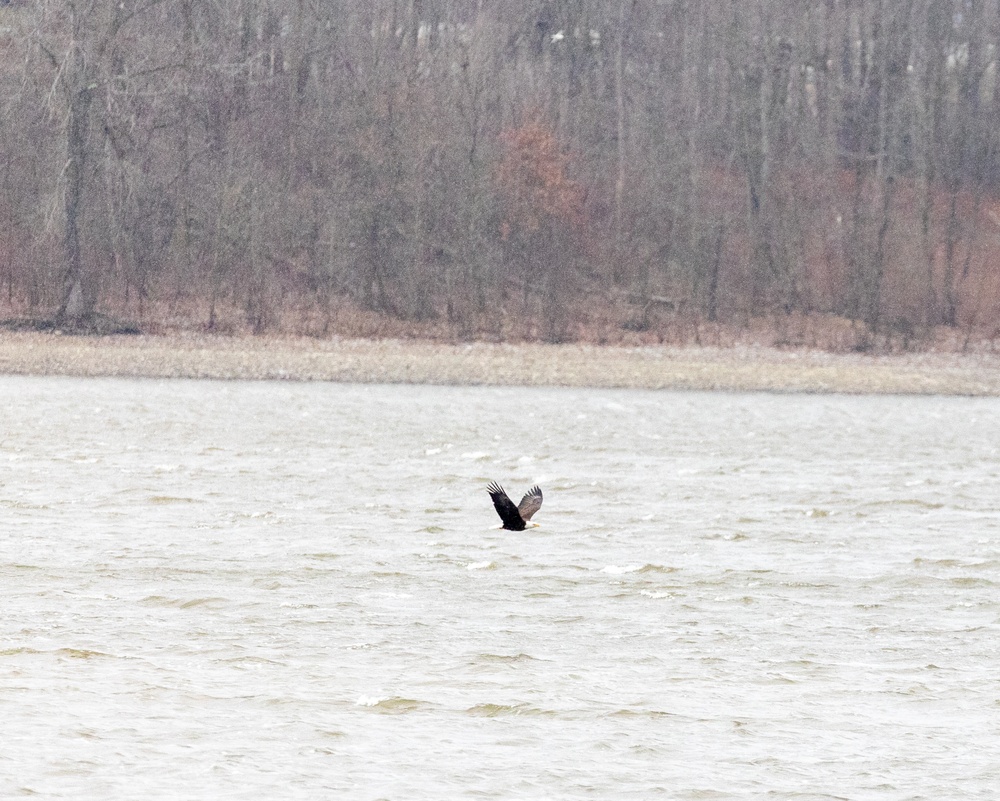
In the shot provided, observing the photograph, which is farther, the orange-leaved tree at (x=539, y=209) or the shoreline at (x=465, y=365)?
the orange-leaved tree at (x=539, y=209)

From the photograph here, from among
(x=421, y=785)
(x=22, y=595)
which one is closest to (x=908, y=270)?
(x=22, y=595)

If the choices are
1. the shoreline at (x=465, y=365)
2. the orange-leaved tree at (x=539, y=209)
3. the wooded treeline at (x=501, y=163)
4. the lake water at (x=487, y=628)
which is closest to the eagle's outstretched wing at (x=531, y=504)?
the lake water at (x=487, y=628)

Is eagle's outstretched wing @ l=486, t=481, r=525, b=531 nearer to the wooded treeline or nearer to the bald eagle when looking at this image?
the bald eagle

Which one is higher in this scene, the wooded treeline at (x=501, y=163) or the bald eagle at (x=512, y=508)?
the wooded treeline at (x=501, y=163)

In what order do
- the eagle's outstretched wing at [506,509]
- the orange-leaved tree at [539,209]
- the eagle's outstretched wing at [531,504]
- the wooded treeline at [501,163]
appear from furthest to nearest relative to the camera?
the orange-leaved tree at [539,209], the wooded treeline at [501,163], the eagle's outstretched wing at [531,504], the eagle's outstretched wing at [506,509]

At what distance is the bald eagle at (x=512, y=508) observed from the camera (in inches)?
523

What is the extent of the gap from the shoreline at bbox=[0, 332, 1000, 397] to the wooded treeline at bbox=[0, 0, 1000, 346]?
1.80 m

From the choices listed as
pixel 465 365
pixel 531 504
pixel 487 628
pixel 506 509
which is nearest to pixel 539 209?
pixel 465 365

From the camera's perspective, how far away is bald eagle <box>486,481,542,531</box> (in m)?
13.3

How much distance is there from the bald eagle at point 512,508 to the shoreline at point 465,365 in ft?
77.2

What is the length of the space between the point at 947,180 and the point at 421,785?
44727 mm

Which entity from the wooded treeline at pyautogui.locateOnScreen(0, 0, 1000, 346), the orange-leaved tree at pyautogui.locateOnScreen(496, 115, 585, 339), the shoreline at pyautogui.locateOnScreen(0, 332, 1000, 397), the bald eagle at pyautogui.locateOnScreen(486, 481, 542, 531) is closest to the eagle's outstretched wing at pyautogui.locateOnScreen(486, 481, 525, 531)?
the bald eagle at pyautogui.locateOnScreen(486, 481, 542, 531)

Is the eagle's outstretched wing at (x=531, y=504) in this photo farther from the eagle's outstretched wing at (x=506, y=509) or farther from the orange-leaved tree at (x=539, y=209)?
the orange-leaved tree at (x=539, y=209)

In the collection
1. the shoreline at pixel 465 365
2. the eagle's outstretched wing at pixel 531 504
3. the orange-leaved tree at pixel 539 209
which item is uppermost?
the orange-leaved tree at pixel 539 209
